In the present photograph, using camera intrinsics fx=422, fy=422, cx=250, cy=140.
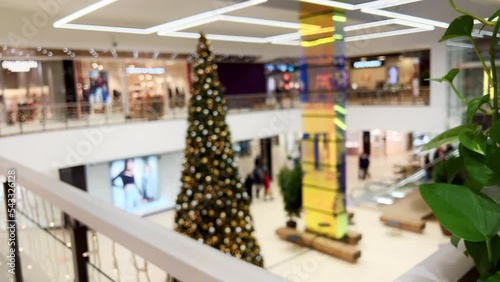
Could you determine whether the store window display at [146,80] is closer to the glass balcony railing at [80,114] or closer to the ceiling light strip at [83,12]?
the glass balcony railing at [80,114]

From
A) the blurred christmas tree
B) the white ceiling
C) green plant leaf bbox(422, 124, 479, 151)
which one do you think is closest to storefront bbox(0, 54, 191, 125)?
the white ceiling

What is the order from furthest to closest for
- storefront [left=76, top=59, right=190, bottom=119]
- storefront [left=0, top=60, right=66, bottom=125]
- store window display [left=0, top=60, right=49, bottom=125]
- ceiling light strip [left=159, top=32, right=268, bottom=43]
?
storefront [left=76, top=59, right=190, bottom=119]
ceiling light strip [left=159, top=32, right=268, bottom=43]
storefront [left=0, top=60, right=66, bottom=125]
store window display [left=0, top=60, right=49, bottom=125]

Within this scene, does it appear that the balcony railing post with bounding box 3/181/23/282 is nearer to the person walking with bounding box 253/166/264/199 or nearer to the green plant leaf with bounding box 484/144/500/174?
the green plant leaf with bounding box 484/144/500/174

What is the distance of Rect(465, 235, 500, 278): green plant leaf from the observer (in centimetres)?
78

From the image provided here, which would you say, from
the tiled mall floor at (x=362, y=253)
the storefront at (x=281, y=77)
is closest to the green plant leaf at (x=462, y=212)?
the tiled mall floor at (x=362, y=253)

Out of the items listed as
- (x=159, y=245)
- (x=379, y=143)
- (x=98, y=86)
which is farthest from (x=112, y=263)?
(x=379, y=143)

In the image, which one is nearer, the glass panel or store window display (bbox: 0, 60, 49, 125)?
the glass panel

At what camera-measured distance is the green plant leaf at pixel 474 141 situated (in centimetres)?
69

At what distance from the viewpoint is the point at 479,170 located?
730 mm

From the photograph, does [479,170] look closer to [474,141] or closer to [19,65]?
[474,141]

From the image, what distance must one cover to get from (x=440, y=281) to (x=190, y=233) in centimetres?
695

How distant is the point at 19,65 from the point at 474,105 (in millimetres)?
15320

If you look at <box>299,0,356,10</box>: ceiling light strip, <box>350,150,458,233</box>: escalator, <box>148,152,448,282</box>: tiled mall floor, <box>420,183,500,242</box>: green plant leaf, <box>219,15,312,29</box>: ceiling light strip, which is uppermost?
<box>219,15,312,29</box>: ceiling light strip

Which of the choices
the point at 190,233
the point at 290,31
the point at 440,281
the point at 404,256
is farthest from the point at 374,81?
the point at 440,281
